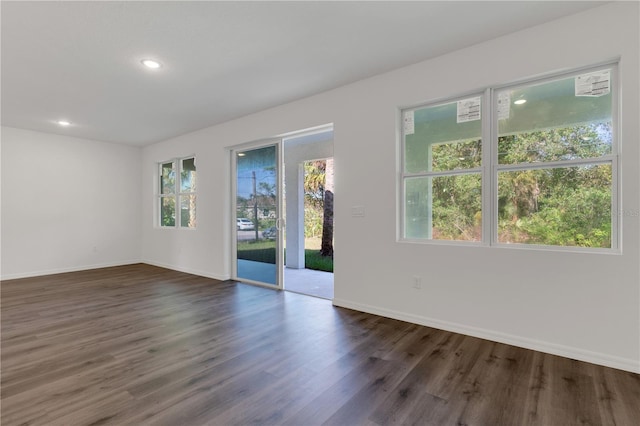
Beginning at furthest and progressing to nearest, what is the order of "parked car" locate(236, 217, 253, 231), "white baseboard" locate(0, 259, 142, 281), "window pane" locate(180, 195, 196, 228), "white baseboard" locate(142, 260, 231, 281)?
1. "window pane" locate(180, 195, 196, 228)
2. "white baseboard" locate(0, 259, 142, 281)
3. "white baseboard" locate(142, 260, 231, 281)
4. "parked car" locate(236, 217, 253, 231)

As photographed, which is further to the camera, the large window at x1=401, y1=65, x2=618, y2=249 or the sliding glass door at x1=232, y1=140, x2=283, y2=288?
the sliding glass door at x1=232, y1=140, x2=283, y2=288

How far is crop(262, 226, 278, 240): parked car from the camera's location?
4.71 m

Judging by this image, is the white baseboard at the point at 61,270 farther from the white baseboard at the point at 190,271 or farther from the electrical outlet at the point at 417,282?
the electrical outlet at the point at 417,282

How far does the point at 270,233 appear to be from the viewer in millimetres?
4770

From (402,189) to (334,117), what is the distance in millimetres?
1253

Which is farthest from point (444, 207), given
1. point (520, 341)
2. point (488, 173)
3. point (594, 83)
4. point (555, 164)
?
point (594, 83)

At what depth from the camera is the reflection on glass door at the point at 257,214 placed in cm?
473

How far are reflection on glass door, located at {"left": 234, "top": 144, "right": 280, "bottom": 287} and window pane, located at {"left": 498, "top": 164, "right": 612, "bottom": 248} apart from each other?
120 inches

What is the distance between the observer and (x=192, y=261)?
19.0 ft

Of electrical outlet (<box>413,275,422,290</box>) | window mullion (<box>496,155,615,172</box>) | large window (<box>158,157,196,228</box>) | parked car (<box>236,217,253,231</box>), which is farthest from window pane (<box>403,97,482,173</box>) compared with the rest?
large window (<box>158,157,196,228</box>)

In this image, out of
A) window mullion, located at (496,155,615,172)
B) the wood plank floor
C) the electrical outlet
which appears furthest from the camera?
the electrical outlet

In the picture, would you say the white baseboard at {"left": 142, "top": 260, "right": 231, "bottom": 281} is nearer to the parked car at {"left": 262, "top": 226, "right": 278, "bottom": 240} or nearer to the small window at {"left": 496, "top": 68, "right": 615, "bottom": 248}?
the parked car at {"left": 262, "top": 226, "right": 278, "bottom": 240}

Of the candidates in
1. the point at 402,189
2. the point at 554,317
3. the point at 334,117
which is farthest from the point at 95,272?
the point at 554,317

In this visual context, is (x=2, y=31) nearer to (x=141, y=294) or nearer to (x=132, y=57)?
(x=132, y=57)
